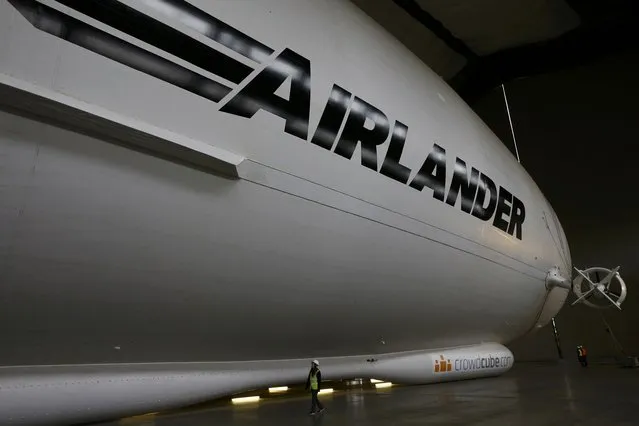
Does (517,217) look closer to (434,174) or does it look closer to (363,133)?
(434,174)

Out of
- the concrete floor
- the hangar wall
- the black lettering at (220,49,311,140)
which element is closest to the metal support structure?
the hangar wall

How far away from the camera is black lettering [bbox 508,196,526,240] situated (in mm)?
7304

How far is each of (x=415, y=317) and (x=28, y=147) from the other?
437 cm

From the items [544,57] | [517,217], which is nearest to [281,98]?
[517,217]

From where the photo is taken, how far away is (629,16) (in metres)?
13.7

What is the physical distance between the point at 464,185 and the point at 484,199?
0.64 m

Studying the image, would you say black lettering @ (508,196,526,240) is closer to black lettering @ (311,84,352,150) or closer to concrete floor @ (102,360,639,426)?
concrete floor @ (102,360,639,426)

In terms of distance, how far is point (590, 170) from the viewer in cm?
1603

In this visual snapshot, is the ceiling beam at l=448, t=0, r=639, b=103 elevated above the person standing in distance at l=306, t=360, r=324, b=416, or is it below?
above

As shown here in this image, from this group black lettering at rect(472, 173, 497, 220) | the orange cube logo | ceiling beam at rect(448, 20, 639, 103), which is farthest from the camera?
ceiling beam at rect(448, 20, 639, 103)

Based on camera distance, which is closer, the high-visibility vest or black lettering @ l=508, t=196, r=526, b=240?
the high-visibility vest

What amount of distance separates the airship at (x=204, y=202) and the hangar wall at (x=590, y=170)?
12.1 metres

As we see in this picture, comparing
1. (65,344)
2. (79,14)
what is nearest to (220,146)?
(79,14)

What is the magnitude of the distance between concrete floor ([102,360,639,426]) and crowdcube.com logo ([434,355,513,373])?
0.84 ft
